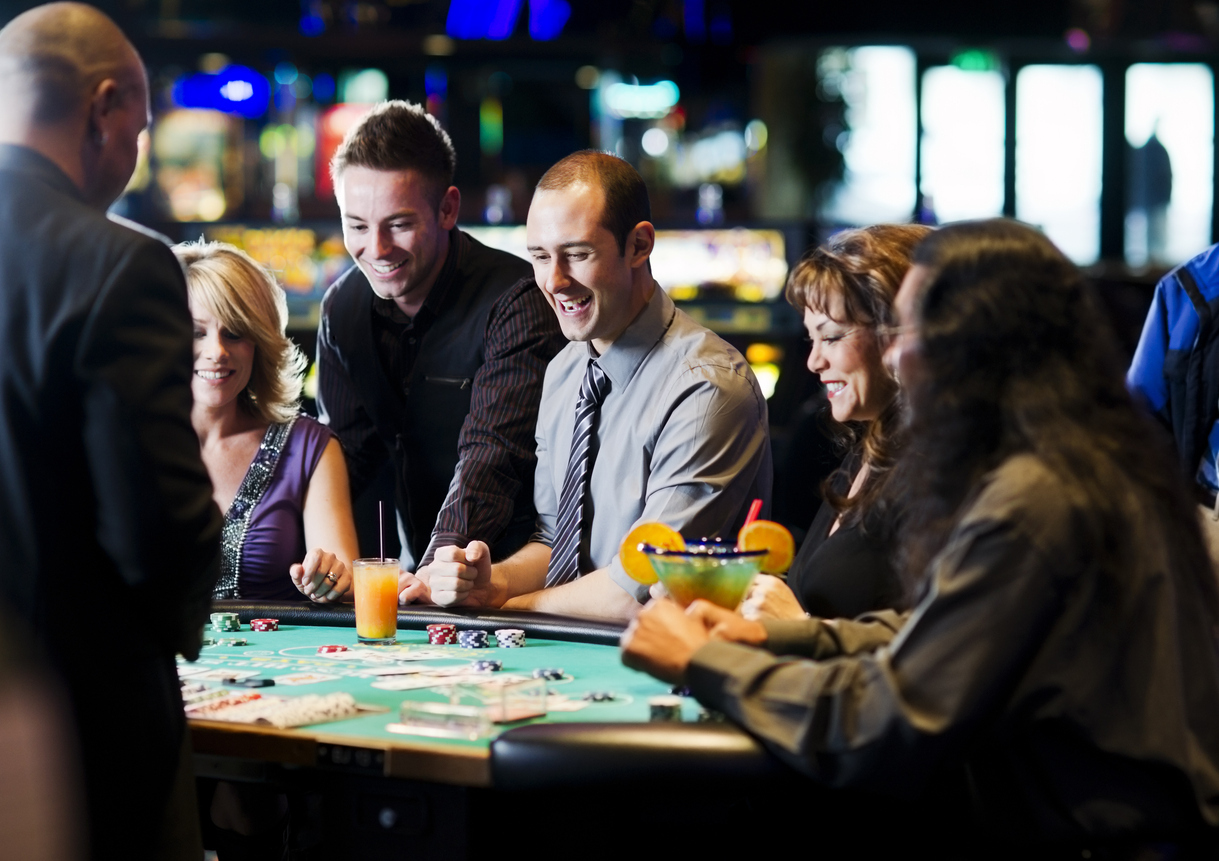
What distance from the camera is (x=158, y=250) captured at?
1612 mm

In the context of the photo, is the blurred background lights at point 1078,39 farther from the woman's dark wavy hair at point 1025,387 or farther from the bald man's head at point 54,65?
the bald man's head at point 54,65

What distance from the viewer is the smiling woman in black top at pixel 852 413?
213cm

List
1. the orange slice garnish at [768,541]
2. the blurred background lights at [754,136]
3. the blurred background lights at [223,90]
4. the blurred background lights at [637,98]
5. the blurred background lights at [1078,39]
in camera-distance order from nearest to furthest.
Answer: the orange slice garnish at [768,541]
the blurred background lights at [223,90]
the blurred background lights at [637,98]
the blurred background lights at [754,136]
the blurred background lights at [1078,39]

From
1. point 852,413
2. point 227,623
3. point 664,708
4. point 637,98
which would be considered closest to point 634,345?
point 852,413

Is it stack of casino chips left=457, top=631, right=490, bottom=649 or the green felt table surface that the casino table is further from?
stack of casino chips left=457, top=631, right=490, bottom=649

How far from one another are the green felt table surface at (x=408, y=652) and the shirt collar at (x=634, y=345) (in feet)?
2.16

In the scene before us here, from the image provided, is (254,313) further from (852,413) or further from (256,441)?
(852,413)

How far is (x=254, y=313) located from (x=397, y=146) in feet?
1.69

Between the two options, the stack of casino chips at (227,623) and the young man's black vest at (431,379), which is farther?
the young man's black vest at (431,379)

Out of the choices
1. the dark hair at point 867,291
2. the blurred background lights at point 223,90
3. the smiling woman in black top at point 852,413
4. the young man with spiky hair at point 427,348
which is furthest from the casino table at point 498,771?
A: the blurred background lights at point 223,90

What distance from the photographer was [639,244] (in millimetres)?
2807

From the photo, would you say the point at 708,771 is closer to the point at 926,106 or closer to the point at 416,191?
the point at 416,191

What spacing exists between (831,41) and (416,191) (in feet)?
23.9

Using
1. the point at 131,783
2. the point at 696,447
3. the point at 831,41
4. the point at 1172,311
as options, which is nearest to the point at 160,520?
the point at 131,783
